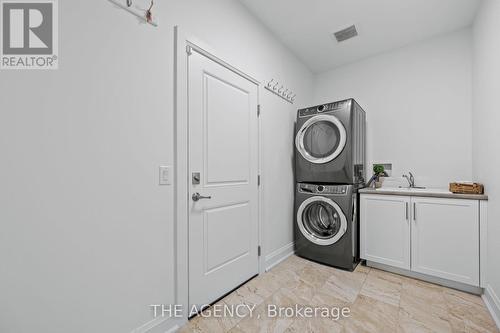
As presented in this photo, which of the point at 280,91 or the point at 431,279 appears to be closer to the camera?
the point at 431,279

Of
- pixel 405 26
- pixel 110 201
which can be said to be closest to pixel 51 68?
pixel 110 201

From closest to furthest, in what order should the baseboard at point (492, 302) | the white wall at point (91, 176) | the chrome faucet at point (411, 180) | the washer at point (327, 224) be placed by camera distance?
1. the white wall at point (91, 176)
2. the baseboard at point (492, 302)
3. the washer at point (327, 224)
4. the chrome faucet at point (411, 180)

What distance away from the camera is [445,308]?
168 centimetres

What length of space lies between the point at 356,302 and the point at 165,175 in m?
1.83

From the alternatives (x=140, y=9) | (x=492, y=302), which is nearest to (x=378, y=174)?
(x=492, y=302)

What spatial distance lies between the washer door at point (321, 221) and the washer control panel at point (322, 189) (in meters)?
0.09

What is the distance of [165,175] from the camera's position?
1.42m

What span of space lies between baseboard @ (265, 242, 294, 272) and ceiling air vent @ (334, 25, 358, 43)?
2.64 metres

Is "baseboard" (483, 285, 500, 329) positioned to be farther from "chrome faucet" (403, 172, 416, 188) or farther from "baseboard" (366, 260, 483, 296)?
"chrome faucet" (403, 172, 416, 188)

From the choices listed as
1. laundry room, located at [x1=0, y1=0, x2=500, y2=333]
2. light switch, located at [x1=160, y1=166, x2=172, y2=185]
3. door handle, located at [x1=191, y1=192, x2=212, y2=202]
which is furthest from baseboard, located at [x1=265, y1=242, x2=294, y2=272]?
light switch, located at [x1=160, y1=166, x2=172, y2=185]

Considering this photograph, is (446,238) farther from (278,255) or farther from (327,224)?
(278,255)

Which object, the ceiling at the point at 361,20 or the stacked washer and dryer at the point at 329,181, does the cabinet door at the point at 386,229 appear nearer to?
the stacked washer and dryer at the point at 329,181

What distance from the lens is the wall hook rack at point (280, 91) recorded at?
96.6 inches

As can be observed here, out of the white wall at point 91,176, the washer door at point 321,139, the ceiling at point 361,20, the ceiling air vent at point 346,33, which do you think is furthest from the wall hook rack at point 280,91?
the white wall at point 91,176
